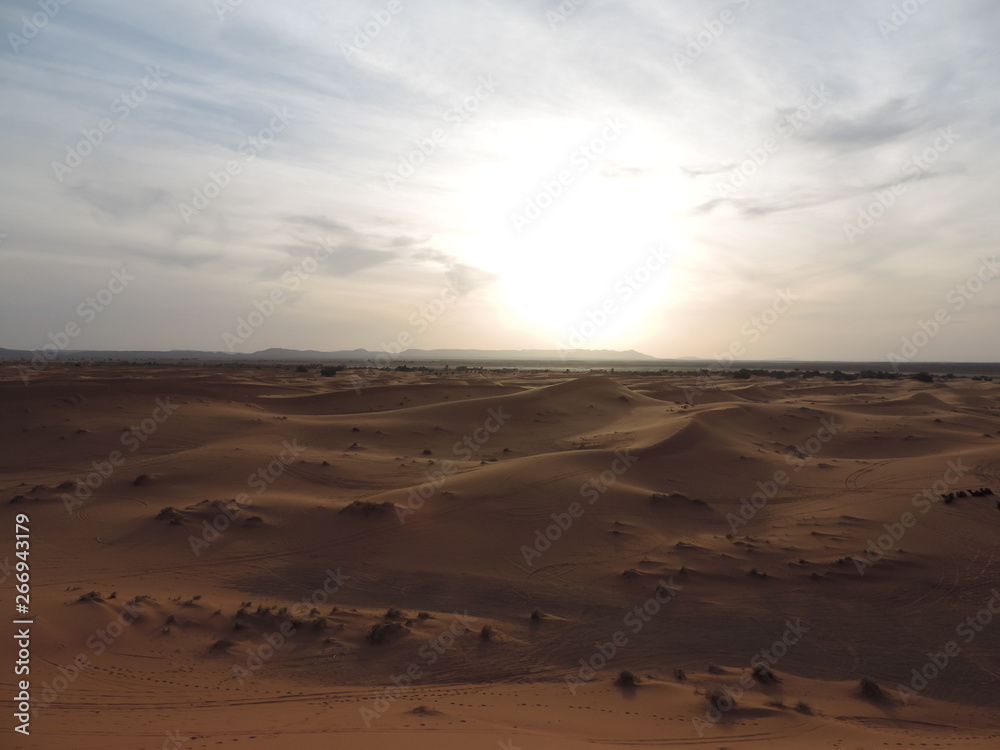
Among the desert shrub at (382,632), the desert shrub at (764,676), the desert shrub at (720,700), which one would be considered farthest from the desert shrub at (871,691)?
the desert shrub at (382,632)

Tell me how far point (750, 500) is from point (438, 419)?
13932 mm

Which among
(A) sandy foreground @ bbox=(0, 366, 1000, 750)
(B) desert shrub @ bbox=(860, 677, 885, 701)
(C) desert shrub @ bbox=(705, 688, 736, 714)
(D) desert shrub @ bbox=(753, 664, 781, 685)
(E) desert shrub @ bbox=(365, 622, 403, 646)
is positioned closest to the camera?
(A) sandy foreground @ bbox=(0, 366, 1000, 750)

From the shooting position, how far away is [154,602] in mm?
8148

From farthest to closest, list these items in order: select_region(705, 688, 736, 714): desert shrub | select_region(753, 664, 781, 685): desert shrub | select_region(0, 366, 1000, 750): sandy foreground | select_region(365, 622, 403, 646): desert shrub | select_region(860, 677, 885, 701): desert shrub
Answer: select_region(365, 622, 403, 646): desert shrub < select_region(753, 664, 781, 685): desert shrub < select_region(860, 677, 885, 701): desert shrub < select_region(705, 688, 736, 714): desert shrub < select_region(0, 366, 1000, 750): sandy foreground

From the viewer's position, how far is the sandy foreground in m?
5.72

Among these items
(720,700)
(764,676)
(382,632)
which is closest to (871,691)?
(764,676)

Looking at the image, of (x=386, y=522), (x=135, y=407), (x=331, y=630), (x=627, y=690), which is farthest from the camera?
(x=135, y=407)

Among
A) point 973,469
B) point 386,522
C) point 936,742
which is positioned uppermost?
point 973,469

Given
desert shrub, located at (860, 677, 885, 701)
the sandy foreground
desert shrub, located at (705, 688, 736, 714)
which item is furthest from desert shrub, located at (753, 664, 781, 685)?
desert shrub, located at (860, 677, 885, 701)

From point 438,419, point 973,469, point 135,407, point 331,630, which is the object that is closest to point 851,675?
point 331,630

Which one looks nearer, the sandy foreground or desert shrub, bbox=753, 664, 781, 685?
the sandy foreground

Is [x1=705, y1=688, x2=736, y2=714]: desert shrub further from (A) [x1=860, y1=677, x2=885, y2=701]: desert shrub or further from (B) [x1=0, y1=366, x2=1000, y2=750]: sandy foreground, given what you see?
(A) [x1=860, y1=677, x2=885, y2=701]: desert shrub

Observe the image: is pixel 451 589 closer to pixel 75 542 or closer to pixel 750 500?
pixel 75 542

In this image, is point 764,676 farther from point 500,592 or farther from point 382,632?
point 382,632
